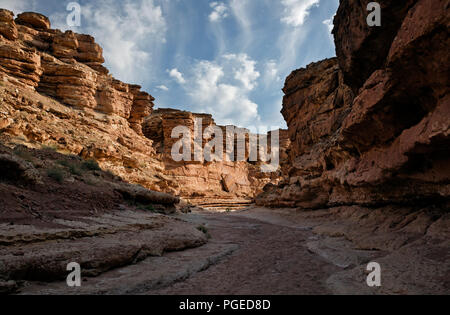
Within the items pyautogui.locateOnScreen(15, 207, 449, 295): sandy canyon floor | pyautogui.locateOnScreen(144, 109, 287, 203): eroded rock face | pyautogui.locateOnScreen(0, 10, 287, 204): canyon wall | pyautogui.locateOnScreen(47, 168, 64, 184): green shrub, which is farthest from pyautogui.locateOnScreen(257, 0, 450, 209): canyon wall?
pyautogui.locateOnScreen(144, 109, 287, 203): eroded rock face

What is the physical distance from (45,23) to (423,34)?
42.3m

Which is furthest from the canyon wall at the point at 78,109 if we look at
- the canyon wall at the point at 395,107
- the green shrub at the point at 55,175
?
the canyon wall at the point at 395,107

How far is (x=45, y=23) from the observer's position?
1218 inches

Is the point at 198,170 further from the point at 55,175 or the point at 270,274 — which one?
the point at 270,274

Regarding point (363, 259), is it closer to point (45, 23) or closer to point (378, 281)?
point (378, 281)

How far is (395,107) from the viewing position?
20.2ft

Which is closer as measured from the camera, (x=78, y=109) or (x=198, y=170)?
(x=78, y=109)

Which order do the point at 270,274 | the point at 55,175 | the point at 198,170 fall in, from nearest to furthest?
the point at 270,274 → the point at 55,175 → the point at 198,170

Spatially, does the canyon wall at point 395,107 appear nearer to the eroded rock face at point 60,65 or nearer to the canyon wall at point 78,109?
the canyon wall at point 78,109

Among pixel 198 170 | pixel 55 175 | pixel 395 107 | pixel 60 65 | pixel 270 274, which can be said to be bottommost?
pixel 270 274

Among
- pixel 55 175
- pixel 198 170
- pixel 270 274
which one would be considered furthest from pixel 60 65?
pixel 270 274

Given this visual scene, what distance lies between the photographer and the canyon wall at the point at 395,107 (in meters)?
4.42

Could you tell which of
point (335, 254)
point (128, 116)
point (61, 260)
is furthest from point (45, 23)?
point (335, 254)
